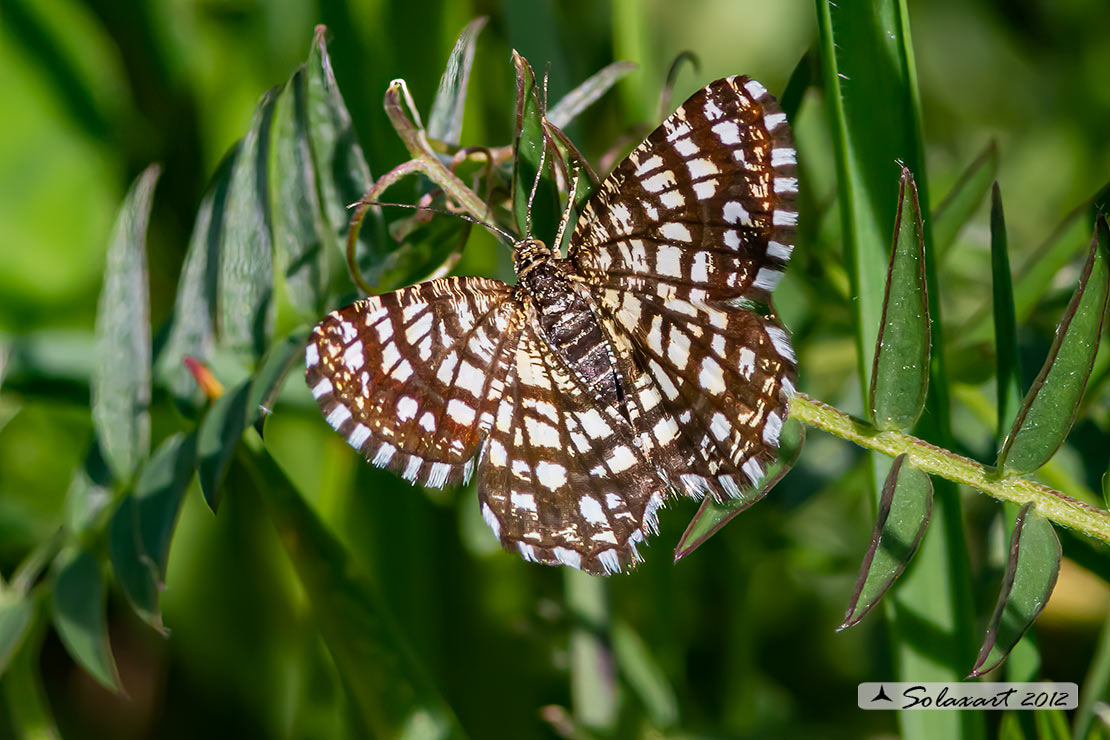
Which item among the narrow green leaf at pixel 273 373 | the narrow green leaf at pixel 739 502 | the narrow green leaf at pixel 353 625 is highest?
the narrow green leaf at pixel 273 373

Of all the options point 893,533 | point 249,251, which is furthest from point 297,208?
point 893,533

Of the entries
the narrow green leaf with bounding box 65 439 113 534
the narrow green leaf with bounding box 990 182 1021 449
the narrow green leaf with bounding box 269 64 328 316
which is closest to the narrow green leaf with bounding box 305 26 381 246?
the narrow green leaf with bounding box 269 64 328 316

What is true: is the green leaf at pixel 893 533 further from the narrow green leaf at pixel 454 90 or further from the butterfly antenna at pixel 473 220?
the narrow green leaf at pixel 454 90

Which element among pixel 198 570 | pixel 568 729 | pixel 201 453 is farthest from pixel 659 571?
pixel 198 570

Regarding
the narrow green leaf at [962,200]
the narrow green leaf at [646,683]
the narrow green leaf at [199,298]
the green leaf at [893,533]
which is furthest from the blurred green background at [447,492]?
the green leaf at [893,533]

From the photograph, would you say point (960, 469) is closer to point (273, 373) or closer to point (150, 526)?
point (273, 373)

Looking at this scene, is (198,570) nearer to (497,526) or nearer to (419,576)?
(419,576)

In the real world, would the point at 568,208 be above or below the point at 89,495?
above
